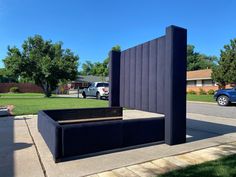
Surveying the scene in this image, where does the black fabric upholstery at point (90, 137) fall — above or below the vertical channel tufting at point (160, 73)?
below

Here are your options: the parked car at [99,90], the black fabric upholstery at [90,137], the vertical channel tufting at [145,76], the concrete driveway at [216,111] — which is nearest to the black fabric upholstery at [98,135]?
the black fabric upholstery at [90,137]

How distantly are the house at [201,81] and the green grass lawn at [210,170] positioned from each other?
36819 mm

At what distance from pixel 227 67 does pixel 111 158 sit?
28.4 meters

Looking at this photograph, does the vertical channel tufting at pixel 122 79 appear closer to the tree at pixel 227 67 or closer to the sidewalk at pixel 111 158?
the sidewalk at pixel 111 158

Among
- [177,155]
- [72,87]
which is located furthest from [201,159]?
[72,87]

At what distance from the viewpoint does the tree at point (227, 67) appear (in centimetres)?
2912

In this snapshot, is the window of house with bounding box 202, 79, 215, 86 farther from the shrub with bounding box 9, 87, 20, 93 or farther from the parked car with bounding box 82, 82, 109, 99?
the shrub with bounding box 9, 87, 20, 93

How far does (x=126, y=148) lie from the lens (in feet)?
17.0

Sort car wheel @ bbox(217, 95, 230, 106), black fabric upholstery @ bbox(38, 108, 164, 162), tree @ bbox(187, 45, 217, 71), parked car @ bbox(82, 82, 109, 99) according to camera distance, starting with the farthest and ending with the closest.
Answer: tree @ bbox(187, 45, 217, 71) → parked car @ bbox(82, 82, 109, 99) → car wheel @ bbox(217, 95, 230, 106) → black fabric upholstery @ bbox(38, 108, 164, 162)

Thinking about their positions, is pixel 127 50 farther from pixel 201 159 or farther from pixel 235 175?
pixel 235 175

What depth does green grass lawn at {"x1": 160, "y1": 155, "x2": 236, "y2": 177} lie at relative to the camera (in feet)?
12.3

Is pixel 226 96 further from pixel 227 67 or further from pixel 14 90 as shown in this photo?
pixel 14 90

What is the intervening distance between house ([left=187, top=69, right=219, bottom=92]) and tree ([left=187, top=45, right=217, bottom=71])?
3428 centimetres

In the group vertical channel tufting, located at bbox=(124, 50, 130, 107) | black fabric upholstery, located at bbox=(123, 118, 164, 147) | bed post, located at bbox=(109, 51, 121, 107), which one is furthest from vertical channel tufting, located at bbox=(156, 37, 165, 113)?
bed post, located at bbox=(109, 51, 121, 107)
